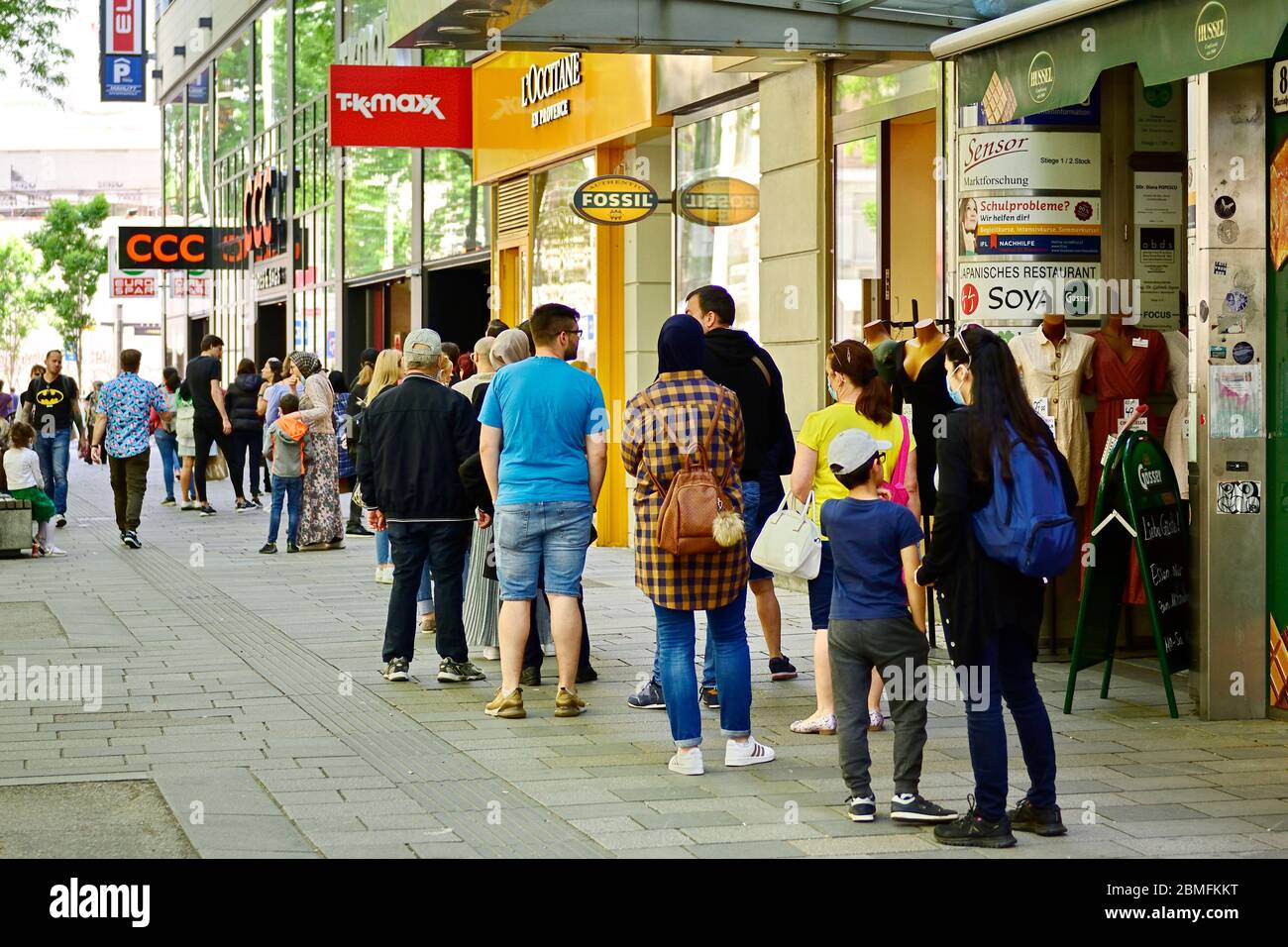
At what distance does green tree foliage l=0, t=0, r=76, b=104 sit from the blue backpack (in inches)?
617

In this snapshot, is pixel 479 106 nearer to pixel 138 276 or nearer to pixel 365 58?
pixel 365 58

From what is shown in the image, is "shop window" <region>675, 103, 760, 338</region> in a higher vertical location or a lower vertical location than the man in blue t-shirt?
higher

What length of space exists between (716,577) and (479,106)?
508 inches

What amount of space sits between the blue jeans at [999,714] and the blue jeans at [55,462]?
14885 millimetres

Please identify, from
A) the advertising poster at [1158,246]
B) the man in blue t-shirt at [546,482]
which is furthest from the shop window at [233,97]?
the man in blue t-shirt at [546,482]

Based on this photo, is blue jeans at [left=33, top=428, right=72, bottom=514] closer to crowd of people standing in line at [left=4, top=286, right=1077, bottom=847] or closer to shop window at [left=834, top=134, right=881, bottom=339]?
crowd of people standing in line at [left=4, top=286, right=1077, bottom=847]

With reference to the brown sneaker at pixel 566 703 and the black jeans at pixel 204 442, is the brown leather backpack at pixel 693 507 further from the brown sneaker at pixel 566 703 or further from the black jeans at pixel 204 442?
the black jeans at pixel 204 442

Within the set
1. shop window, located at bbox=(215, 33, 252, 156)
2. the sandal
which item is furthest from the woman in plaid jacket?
shop window, located at bbox=(215, 33, 252, 156)

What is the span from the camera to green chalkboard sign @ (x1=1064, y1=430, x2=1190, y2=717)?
8195 millimetres

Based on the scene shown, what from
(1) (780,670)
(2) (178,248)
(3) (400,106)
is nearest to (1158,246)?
(1) (780,670)

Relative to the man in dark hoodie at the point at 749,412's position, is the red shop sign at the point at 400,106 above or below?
above

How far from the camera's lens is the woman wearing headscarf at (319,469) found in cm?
1642

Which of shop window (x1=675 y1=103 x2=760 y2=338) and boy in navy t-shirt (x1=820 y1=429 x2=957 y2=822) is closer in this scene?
boy in navy t-shirt (x1=820 y1=429 x2=957 y2=822)
